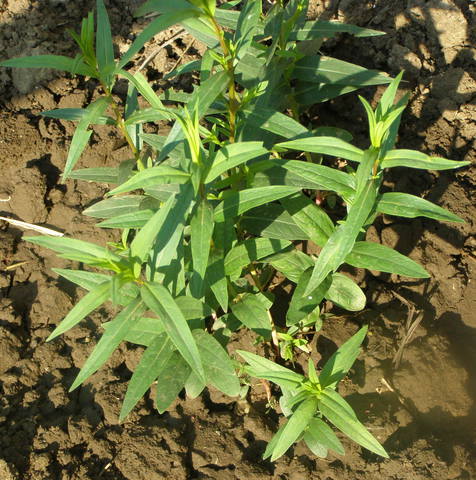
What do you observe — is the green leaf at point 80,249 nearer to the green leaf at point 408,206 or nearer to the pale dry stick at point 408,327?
the green leaf at point 408,206

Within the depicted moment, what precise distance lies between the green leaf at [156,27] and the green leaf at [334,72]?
40.3 inches

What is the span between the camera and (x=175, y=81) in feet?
13.7

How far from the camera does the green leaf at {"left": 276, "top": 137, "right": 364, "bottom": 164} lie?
2.38 m

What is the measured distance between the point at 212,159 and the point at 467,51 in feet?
8.12

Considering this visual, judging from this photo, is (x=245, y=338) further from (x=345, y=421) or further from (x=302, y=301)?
(x=345, y=421)

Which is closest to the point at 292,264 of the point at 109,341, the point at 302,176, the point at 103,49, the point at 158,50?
the point at 302,176

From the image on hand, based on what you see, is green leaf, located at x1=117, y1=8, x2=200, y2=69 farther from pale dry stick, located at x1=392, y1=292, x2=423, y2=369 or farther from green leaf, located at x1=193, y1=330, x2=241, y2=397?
pale dry stick, located at x1=392, y1=292, x2=423, y2=369

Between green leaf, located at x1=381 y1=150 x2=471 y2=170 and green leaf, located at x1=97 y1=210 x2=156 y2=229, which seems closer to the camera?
green leaf, located at x1=381 y1=150 x2=471 y2=170

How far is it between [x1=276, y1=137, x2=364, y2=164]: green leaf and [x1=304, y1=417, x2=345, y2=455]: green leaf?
1180mm

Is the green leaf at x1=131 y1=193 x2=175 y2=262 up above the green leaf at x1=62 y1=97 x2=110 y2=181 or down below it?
below

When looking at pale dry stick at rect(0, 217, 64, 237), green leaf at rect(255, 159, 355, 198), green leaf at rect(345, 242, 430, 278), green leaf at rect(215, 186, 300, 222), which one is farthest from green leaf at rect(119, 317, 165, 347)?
pale dry stick at rect(0, 217, 64, 237)

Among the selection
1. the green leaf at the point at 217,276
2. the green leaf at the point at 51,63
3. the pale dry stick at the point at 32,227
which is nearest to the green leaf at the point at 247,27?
the green leaf at the point at 51,63

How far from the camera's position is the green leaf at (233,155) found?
7.52ft

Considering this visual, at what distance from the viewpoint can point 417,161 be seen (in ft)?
7.77
